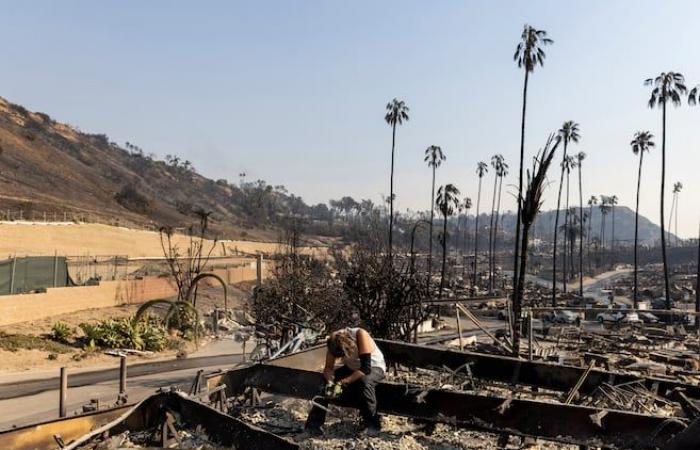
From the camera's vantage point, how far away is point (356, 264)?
17844mm

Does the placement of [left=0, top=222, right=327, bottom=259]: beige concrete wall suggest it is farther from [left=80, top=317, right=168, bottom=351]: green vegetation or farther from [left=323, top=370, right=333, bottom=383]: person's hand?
[left=323, top=370, right=333, bottom=383]: person's hand

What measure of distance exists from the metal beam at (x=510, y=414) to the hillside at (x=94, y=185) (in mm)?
45211

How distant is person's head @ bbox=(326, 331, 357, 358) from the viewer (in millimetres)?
7508

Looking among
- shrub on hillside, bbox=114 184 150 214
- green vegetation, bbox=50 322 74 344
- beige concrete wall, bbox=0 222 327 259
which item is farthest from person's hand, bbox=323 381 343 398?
shrub on hillside, bbox=114 184 150 214

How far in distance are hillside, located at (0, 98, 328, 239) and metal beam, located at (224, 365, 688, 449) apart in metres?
45.2

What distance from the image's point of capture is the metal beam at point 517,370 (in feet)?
28.5

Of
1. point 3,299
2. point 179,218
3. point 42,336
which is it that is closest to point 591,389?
point 42,336

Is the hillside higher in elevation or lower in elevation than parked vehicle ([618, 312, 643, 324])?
higher

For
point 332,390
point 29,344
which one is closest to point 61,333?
point 29,344

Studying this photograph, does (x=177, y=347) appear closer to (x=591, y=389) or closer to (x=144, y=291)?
(x=144, y=291)

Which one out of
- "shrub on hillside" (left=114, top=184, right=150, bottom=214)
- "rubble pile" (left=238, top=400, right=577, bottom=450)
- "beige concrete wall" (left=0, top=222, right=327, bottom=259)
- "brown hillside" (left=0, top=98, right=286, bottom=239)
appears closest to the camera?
"rubble pile" (left=238, top=400, right=577, bottom=450)

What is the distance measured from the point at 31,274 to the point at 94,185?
54.9 metres

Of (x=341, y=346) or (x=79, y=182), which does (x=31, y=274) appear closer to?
(x=341, y=346)

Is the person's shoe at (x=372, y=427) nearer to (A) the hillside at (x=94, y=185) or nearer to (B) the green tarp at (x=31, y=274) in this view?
(B) the green tarp at (x=31, y=274)
